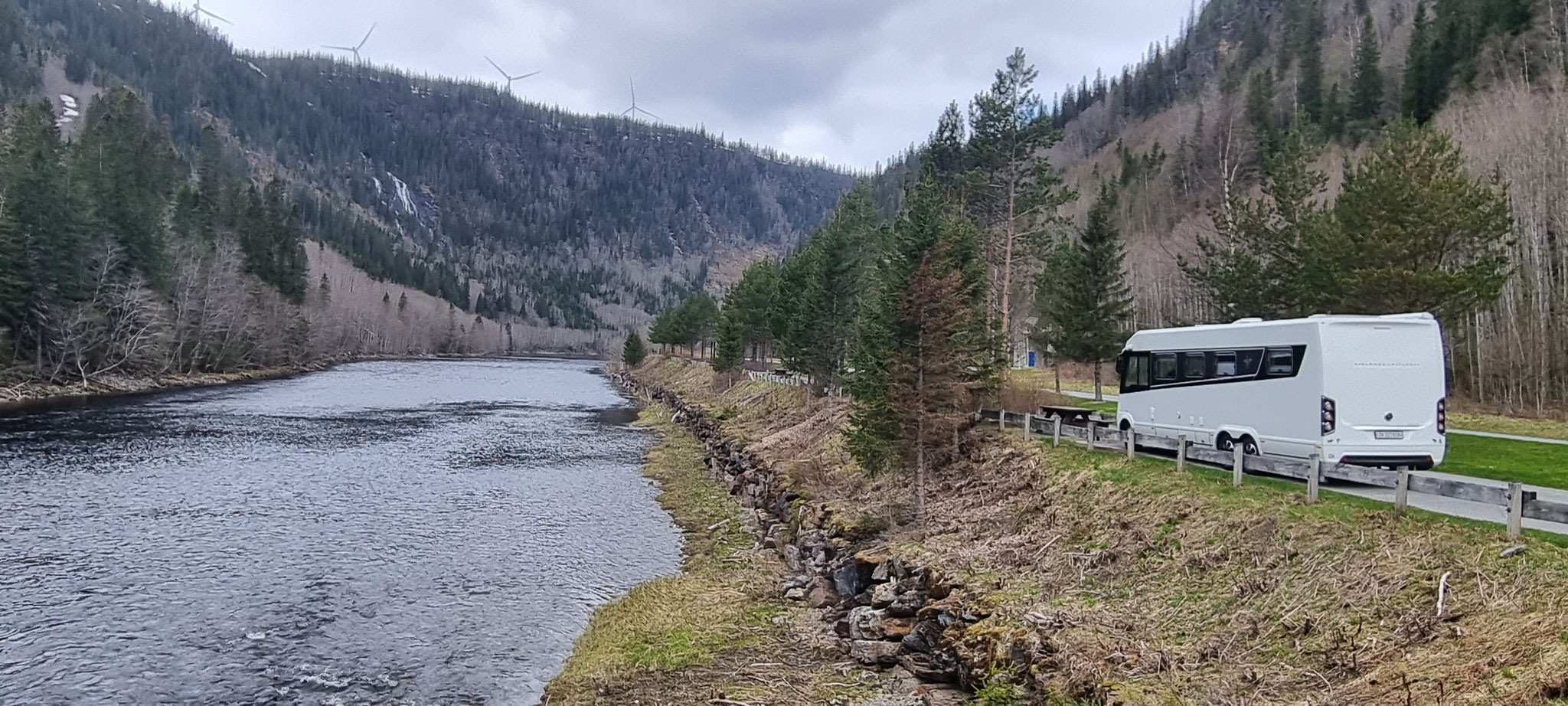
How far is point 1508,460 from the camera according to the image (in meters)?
17.9

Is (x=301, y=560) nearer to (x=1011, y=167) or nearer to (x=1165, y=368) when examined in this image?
(x=1165, y=368)

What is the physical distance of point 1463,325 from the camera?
36.1 metres

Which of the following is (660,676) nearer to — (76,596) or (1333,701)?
(1333,701)

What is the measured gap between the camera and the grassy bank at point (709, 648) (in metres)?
12.5

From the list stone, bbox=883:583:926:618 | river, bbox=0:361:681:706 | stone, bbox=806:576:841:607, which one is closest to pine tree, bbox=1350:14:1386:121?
river, bbox=0:361:681:706

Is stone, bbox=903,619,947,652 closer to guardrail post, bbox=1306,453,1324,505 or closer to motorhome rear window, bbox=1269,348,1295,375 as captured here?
guardrail post, bbox=1306,453,1324,505

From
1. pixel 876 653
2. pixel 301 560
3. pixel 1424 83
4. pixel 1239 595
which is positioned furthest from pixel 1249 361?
pixel 1424 83

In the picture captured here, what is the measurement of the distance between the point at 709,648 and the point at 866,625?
112 inches

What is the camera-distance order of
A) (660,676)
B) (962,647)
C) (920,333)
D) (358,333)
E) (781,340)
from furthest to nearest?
(358,333) < (781,340) < (920,333) < (660,676) < (962,647)

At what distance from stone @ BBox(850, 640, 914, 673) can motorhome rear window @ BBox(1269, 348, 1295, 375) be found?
31.0 feet

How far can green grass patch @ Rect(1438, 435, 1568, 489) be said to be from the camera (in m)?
15.8

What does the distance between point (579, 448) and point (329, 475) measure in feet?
42.5

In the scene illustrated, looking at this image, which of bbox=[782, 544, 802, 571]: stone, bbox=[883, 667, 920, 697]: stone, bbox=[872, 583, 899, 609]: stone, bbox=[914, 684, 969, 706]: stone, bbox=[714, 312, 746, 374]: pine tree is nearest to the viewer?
bbox=[914, 684, 969, 706]: stone

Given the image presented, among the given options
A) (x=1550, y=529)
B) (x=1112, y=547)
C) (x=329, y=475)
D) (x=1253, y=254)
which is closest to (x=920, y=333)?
(x=1112, y=547)
